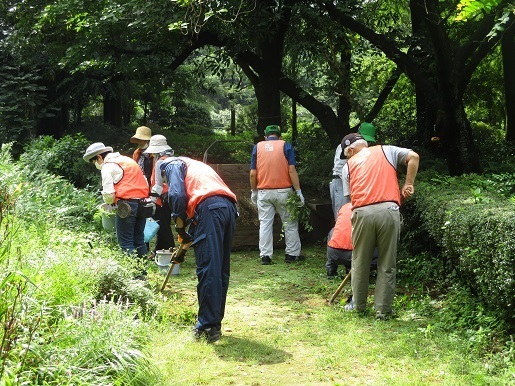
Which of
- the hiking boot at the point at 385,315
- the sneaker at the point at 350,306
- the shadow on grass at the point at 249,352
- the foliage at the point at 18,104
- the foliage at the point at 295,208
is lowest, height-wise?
the shadow on grass at the point at 249,352

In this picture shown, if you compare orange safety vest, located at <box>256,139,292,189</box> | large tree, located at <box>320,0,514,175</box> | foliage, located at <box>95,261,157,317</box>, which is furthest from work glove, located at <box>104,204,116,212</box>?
large tree, located at <box>320,0,514,175</box>

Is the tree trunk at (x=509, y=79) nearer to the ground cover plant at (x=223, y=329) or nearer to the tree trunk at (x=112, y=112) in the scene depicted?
the ground cover plant at (x=223, y=329)

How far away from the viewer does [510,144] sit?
16.9 m

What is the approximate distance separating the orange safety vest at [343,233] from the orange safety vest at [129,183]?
2.55m

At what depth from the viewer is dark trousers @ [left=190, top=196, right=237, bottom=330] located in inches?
260

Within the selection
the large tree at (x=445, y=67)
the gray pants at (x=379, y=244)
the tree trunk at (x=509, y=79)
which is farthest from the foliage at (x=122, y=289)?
the tree trunk at (x=509, y=79)

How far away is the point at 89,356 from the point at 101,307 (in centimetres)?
88

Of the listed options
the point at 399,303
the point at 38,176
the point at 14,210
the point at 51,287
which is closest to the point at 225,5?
the point at 38,176

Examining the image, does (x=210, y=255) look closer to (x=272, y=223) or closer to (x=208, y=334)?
(x=208, y=334)

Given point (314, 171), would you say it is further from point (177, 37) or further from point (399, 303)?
point (399, 303)

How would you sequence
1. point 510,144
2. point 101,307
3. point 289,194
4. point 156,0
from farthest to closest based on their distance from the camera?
point 510,144 < point 156,0 < point 289,194 < point 101,307

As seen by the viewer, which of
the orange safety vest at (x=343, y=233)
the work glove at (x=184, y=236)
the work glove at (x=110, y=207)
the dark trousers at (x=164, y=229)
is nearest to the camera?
the work glove at (x=184, y=236)

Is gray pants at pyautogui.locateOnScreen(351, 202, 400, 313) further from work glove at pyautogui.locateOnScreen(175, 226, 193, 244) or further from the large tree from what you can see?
the large tree

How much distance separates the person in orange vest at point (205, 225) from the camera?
6.61 metres
